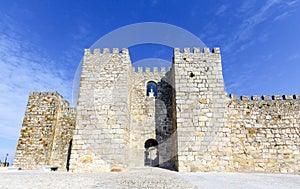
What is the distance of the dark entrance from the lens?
31.9ft

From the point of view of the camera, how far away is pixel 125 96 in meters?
8.86

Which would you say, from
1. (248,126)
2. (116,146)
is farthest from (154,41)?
(248,126)

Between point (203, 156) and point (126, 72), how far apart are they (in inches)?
206

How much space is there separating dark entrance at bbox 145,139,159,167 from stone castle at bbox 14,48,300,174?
0.05 meters

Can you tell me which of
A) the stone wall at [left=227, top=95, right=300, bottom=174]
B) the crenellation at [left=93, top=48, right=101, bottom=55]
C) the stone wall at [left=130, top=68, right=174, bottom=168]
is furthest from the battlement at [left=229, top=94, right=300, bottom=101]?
the crenellation at [left=93, top=48, right=101, bottom=55]

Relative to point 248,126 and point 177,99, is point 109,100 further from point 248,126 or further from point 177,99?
point 248,126

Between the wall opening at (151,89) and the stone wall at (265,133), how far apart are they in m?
4.24

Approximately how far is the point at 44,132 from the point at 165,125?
7546 mm

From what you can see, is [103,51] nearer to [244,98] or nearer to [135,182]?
[135,182]

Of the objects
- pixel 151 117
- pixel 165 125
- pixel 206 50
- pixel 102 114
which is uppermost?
pixel 206 50

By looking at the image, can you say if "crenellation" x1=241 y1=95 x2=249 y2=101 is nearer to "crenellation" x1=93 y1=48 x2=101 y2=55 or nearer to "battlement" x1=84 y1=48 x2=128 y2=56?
"battlement" x1=84 y1=48 x2=128 y2=56

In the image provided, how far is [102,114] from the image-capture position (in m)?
8.59

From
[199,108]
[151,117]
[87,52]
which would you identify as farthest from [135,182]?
[87,52]

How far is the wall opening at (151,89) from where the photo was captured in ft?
36.8
